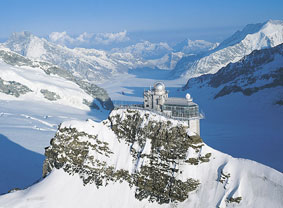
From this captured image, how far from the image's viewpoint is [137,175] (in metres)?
66.0

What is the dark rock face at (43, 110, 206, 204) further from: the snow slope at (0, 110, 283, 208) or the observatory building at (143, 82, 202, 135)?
the observatory building at (143, 82, 202, 135)

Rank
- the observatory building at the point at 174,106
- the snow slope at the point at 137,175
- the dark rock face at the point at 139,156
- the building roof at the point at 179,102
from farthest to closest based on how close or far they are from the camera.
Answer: the building roof at the point at 179,102, the observatory building at the point at 174,106, the dark rock face at the point at 139,156, the snow slope at the point at 137,175

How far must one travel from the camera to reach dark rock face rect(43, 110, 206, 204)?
63750 millimetres

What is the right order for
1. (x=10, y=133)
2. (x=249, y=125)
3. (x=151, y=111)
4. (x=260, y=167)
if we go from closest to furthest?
(x=260, y=167) → (x=151, y=111) → (x=10, y=133) → (x=249, y=125)

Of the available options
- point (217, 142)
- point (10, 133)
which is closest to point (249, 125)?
point (217, 142)

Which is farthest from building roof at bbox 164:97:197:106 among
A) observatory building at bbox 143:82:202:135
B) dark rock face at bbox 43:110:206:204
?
dark rock face at bbox 43:110:206:204

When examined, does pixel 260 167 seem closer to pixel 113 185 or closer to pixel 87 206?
pixel 113 185

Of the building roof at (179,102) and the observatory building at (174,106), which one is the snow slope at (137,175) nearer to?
the observatory building at (174,106)

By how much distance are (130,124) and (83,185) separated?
53.8ft

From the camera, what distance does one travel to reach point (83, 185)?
67.4 m

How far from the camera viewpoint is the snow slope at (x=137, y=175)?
57.4 meters

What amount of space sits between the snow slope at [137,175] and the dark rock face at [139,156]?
193mm

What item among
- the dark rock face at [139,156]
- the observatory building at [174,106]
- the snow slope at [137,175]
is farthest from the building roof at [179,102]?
the dark rock face at [139,156]

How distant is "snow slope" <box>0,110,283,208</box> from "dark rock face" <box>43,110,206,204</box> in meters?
0.19
